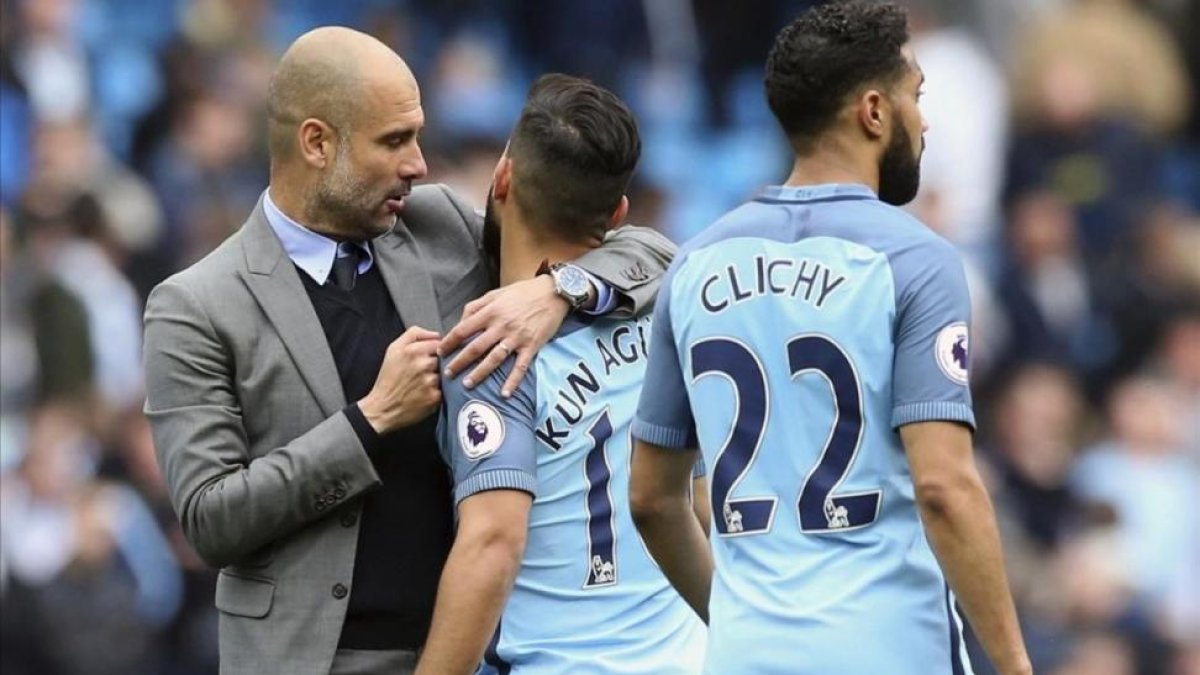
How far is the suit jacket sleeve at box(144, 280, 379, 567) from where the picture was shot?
190 inches

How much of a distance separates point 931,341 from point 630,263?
834mm

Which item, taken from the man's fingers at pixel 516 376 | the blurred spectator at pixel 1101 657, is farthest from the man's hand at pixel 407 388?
the blurred spectator at pixel 1101 657

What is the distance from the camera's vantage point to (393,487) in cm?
500

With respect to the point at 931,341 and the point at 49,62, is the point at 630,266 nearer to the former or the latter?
the point at 931,341

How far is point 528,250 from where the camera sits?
498 centimetres

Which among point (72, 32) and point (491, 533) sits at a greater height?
point (72, 32)

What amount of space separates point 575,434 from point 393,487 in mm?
414

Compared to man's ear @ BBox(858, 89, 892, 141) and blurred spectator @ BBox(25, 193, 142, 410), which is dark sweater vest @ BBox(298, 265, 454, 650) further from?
blurred spectator @ BBox(25, 193, 142, 410)

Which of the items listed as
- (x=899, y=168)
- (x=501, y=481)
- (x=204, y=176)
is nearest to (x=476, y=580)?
(x=501, y=481)

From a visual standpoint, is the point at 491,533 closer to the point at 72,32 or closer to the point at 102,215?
the point at 102,215

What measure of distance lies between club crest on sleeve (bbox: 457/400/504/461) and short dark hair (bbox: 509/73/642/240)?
0.42 metres

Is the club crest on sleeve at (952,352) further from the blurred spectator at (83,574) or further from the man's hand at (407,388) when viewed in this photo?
the blurred spectator at (83,574)

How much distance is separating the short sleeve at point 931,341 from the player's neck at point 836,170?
23cm

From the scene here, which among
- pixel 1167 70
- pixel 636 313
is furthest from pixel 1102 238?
pixel 636 313
